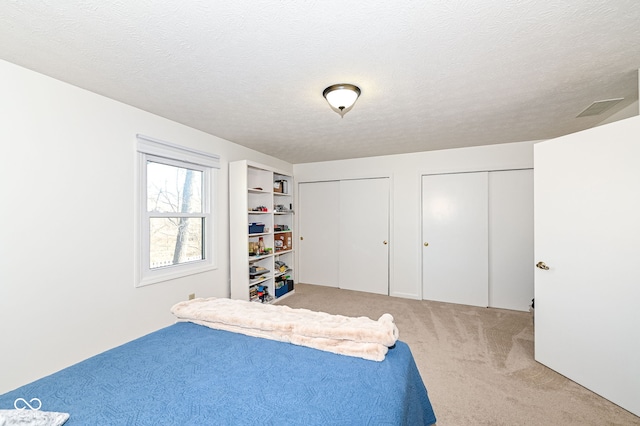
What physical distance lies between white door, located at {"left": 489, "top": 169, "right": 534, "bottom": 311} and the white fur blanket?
3.12 metres

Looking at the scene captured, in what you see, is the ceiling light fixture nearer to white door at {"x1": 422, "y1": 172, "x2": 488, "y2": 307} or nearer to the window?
the window

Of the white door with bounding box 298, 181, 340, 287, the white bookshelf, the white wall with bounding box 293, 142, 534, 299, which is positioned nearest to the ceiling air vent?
the white wall with bounding box 293, 142, 534, 299

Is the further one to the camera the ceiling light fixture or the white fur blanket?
the ceiling light fixture

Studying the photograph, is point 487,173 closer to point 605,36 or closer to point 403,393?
point 605,36

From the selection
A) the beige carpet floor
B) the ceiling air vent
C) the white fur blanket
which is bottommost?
the beige carpet floor

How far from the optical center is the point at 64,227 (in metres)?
2.02

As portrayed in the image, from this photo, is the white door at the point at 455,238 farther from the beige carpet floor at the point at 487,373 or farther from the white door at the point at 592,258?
the white door at the point at 592,258

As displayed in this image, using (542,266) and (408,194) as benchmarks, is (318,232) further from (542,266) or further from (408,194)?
(542,266)

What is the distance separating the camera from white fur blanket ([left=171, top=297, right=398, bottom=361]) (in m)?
1.38

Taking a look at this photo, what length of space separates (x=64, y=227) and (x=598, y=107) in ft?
15.4

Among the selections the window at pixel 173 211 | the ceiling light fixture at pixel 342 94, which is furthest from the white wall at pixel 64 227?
the ceiling light fixture at pixel 342 94

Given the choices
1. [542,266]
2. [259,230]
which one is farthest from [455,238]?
[259,230]

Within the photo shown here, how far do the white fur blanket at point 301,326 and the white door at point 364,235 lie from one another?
2.93m

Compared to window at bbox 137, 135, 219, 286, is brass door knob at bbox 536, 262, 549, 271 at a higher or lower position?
lower
